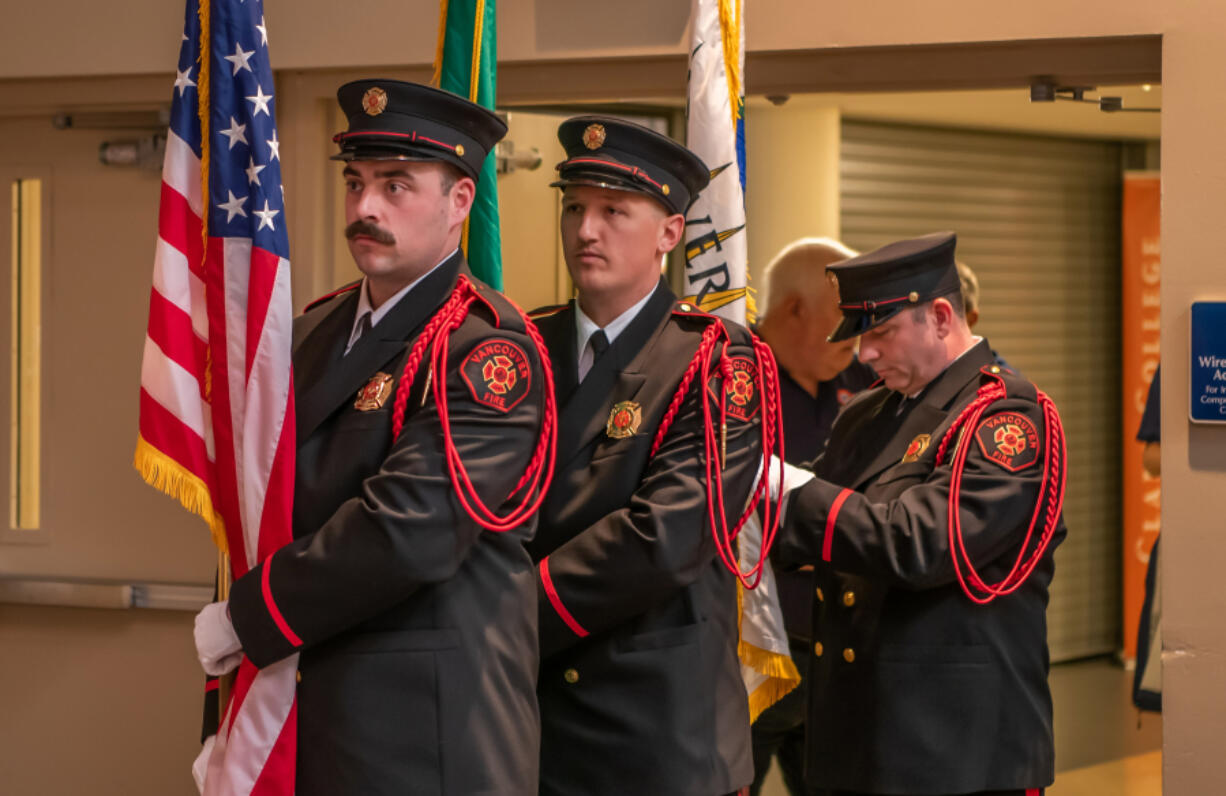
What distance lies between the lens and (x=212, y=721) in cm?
233

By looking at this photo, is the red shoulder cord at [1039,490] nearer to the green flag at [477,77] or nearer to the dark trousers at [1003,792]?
the dark trousers at [1003,792]

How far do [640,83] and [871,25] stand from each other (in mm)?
583

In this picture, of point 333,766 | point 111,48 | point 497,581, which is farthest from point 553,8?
point 333,766

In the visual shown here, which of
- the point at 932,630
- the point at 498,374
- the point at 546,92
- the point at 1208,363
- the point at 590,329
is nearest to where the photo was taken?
the point at 498,374

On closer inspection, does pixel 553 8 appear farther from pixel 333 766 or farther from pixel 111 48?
pixel 333 766

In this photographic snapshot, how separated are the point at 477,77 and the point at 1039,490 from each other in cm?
137

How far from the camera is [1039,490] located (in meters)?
2.67

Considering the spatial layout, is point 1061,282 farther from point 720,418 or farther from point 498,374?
point 498,374

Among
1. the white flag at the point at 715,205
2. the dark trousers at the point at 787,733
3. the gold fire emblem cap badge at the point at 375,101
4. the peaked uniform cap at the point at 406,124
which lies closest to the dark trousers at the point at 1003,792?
the dark trousers at the point at 787,733

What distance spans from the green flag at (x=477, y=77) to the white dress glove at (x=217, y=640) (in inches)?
38.9

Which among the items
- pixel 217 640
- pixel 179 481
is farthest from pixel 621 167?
pixel 217 640

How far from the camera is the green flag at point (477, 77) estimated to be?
2.87 meters

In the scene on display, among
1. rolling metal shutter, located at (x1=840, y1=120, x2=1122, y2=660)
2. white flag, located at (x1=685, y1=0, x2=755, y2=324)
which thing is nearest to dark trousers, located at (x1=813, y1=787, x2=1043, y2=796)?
white flag, located at (x1=685, y1=0, x2=755, y2=324)

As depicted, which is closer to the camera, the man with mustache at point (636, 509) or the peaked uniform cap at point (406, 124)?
the peaked uniform cap at point (406, 124)
